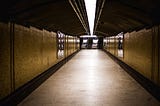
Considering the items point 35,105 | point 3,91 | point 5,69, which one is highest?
point 5,69

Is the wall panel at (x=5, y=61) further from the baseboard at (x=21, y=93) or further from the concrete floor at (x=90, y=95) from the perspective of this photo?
the concrete floor at (x=90, y=95)

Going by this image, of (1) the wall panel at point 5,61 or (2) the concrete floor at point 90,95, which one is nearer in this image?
(1) the wall panel at point 5,61

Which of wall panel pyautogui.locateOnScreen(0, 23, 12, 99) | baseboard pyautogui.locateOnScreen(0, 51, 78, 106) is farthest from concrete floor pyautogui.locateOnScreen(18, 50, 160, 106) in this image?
wall panel pyautogui.locateOnScreen(0, 23, 12, 99)

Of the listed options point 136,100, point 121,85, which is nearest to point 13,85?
point 136,100

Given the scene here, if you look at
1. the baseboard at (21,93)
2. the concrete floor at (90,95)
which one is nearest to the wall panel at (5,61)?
the baseboard at (21,93)

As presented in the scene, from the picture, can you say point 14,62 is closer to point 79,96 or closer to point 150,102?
point 79,96

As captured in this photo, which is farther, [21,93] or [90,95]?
[90,95]

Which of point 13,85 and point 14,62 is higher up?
point 14,62

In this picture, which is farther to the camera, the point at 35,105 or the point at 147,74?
the point at 147,74

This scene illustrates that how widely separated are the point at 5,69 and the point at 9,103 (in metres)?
0.76

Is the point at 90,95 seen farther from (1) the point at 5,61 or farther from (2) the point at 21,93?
(1) the point at 5,61

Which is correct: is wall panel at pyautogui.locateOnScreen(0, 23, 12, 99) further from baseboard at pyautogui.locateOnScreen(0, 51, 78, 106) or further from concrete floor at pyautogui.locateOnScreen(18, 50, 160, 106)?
concrete floor at pyautogui.locateOnScreen(18, 50, 160, 106)

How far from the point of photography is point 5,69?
5.39 metres

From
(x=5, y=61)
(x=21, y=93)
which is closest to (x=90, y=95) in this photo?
(x=21, y=93)
